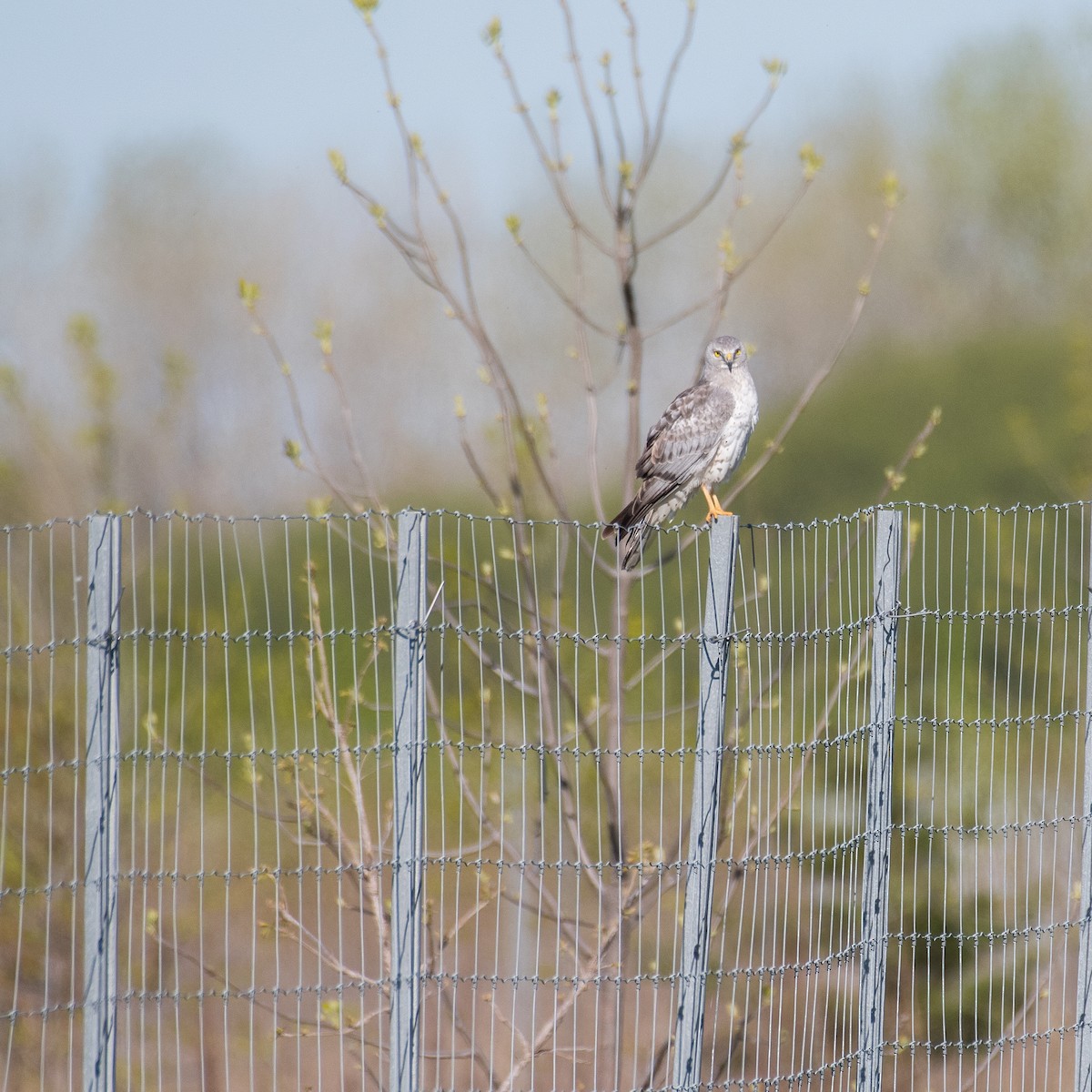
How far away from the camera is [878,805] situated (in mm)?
4855

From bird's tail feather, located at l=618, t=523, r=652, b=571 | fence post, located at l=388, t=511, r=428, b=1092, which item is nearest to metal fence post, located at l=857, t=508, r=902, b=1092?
bird's tail feather, located at l=618, t=523, r=652, b=571

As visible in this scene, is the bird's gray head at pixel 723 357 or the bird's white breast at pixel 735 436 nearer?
the bird's white breast at pixel 735 436

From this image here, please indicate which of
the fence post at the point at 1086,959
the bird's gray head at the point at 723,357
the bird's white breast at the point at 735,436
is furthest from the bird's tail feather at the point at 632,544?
the fence post at the point at 1086,959

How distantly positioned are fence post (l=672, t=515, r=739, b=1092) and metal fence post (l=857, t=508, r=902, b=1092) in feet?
2.13

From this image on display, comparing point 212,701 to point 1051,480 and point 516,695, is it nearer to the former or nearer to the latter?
point 516,695

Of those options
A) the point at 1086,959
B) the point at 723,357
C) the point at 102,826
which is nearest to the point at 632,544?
the point at 723,357

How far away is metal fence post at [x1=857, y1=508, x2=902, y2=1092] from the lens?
4.76 meters

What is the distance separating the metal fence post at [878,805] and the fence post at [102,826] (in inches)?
95.7

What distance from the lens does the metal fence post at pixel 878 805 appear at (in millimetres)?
4762

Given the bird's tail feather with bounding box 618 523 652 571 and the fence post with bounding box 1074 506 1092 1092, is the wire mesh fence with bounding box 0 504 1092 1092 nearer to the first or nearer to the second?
the fence post with bounding box 1074 506 1092 1092

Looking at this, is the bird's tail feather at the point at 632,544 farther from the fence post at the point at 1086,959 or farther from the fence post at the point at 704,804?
the fence post at the point at 1086,959

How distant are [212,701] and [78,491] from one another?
2.07 metres

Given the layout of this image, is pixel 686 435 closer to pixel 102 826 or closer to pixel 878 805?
pixel 878 805

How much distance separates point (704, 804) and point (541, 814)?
1.73 ft
